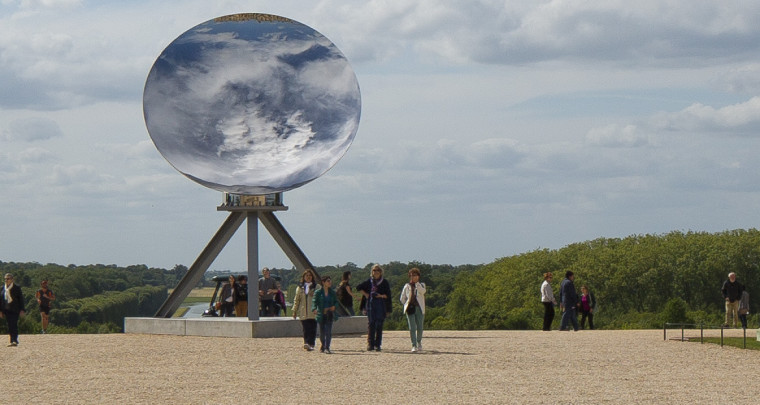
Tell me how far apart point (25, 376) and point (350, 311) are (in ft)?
36.1

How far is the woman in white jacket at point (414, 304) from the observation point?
21.4 m

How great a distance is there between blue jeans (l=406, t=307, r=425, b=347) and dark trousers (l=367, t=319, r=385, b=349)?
0.62 m

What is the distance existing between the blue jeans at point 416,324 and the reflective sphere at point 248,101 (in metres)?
5.30

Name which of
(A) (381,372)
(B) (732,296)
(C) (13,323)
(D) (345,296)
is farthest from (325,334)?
(B) (732,296)

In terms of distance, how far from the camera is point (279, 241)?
2798 cm

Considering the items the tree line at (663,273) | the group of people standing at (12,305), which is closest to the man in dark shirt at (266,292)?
the group of people standing at (12,305)

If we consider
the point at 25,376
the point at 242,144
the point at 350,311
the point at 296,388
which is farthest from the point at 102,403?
the point at 350,311

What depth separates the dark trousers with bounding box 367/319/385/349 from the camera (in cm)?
2177

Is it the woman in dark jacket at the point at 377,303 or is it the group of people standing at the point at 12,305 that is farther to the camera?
the group of people standing at the point at 12,305

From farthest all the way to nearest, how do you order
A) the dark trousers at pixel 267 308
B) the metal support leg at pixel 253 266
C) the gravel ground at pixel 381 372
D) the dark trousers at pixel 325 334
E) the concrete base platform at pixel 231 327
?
the dark trousers at pixel 267 308
the metal support leg at pixel 253 266
the concrete base platform at pixel 231 327
the dark trousers at pixel 325 334
the gravel ground at pixel 381 372

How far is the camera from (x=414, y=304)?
70.7 feet

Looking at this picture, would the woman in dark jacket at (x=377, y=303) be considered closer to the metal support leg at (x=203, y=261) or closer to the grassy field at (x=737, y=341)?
the metal support leg at (x=203, y=261)

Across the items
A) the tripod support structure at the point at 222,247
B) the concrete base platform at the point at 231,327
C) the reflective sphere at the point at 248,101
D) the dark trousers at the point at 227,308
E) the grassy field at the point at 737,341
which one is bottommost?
the grassy field at the point at 737,341

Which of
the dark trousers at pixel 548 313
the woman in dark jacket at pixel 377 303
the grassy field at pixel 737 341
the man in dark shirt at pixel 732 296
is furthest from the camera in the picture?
the man in dark shirt at pixel 732 296
